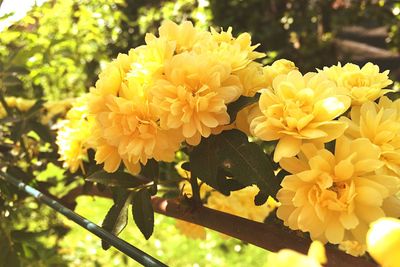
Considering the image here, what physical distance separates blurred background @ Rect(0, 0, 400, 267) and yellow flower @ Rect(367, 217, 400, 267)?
3.54ft

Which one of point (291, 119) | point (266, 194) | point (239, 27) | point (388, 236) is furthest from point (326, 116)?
point (239, 27)

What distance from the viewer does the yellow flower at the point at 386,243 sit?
0.36 meters

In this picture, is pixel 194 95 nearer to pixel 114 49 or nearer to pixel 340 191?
pixel 340 191

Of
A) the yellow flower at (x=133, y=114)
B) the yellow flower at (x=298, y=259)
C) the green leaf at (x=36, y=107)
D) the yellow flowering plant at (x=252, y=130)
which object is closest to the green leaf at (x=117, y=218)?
the yellow flowering plant at (x=252, y=130)

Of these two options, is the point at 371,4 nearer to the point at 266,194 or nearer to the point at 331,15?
the point at 331,15

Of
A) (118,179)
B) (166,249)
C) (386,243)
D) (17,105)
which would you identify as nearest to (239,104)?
(118,179)

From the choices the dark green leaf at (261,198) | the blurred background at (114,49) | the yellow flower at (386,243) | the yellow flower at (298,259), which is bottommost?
the blurred background at (114,49)

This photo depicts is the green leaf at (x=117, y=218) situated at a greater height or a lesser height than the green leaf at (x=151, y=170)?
lesser

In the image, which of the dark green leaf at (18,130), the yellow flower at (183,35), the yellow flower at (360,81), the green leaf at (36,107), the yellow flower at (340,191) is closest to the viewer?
the yellow flower at (340,191)

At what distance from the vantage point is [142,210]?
3.08 ft

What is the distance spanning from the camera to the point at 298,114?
2.25 feet

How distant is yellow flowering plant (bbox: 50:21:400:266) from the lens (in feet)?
2.12

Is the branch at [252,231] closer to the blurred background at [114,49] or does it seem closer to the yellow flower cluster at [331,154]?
the yellow flower cluster at [331,154]

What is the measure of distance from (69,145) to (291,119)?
0.63 meters
